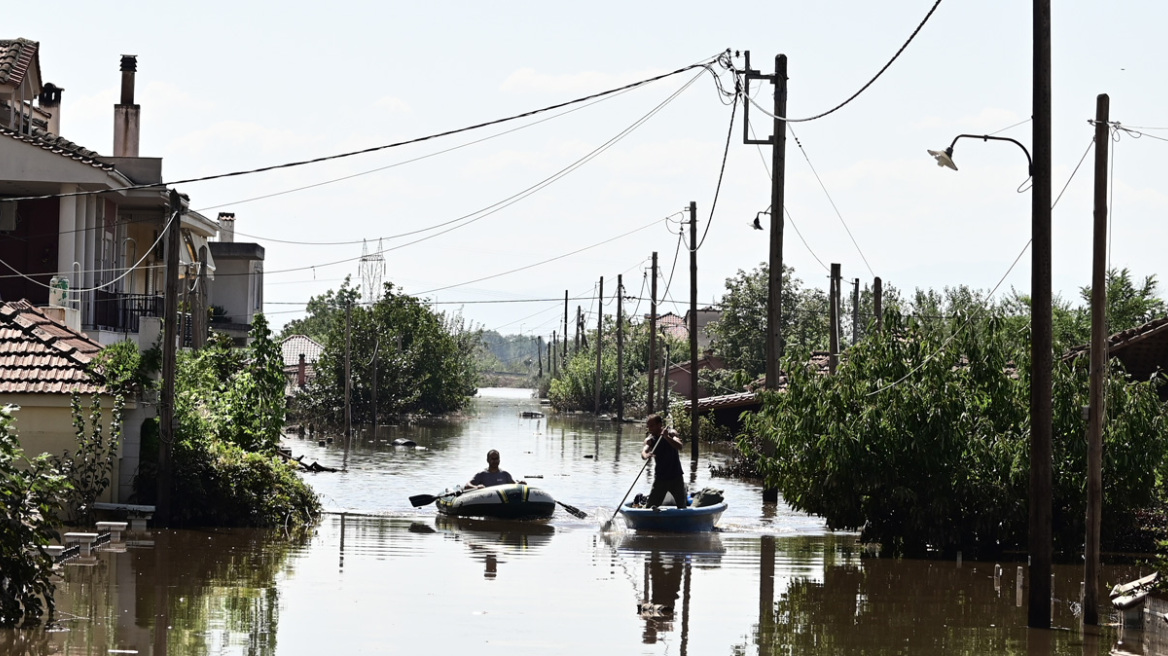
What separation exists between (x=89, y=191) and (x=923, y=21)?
19.0m

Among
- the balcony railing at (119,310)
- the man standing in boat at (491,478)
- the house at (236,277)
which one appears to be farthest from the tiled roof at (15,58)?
the house at (236,277)

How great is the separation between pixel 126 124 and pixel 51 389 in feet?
60.1

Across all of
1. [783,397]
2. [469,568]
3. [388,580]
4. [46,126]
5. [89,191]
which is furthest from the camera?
[46,126]

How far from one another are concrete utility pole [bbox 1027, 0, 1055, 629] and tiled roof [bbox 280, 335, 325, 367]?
85694 millimetres

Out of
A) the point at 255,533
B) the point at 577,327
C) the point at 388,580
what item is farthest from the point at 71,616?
the point at 577,327

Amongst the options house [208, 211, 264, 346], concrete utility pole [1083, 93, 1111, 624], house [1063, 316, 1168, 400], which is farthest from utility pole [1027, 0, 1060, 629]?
house [208, 211, 264, 346]

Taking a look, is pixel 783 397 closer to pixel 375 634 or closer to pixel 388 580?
pixel 388 580

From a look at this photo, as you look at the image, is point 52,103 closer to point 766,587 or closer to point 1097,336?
point 766,587

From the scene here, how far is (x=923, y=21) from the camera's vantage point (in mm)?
18141

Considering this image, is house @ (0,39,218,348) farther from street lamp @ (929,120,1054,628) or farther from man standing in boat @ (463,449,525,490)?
street lamp @ (929,120,1054,628)

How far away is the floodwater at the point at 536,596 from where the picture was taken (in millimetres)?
13672

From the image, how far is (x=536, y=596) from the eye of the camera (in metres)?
16.7

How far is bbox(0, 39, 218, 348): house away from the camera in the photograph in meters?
→ 29.9

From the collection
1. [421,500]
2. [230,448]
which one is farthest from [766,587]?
[421,500]
